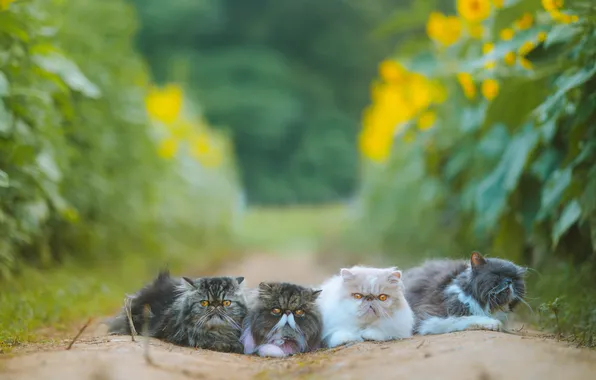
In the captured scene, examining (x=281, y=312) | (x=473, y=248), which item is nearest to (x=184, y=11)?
(x=473, y=248)

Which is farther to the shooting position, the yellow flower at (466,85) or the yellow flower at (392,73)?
the yellow flower at (392,73)

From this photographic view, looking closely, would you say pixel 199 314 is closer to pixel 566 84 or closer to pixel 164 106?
pixel 566 84

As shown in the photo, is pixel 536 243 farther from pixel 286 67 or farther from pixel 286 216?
pixel 286 67

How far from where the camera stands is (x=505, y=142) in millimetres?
5570

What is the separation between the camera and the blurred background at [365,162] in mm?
4184

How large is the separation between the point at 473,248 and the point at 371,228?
12.1 ft

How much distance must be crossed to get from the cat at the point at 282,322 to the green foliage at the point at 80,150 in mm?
1374

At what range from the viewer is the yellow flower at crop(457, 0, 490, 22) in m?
6.29

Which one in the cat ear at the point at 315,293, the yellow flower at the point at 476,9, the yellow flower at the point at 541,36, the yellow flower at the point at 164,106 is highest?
the yellow flower at the point at 164,106

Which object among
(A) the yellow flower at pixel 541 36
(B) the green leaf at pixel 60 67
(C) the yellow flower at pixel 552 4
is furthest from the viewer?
(B) the green leaf at pixel 60 67

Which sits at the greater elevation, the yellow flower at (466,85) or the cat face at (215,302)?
the yellow flower at (466,85)

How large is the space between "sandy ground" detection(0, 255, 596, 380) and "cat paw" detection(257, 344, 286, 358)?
0.24ft

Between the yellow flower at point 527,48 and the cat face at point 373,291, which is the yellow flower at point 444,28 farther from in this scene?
the cat face at point 373,291

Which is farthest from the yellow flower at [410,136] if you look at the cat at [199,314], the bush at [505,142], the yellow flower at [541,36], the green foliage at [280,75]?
the green foliage at [280,75]
